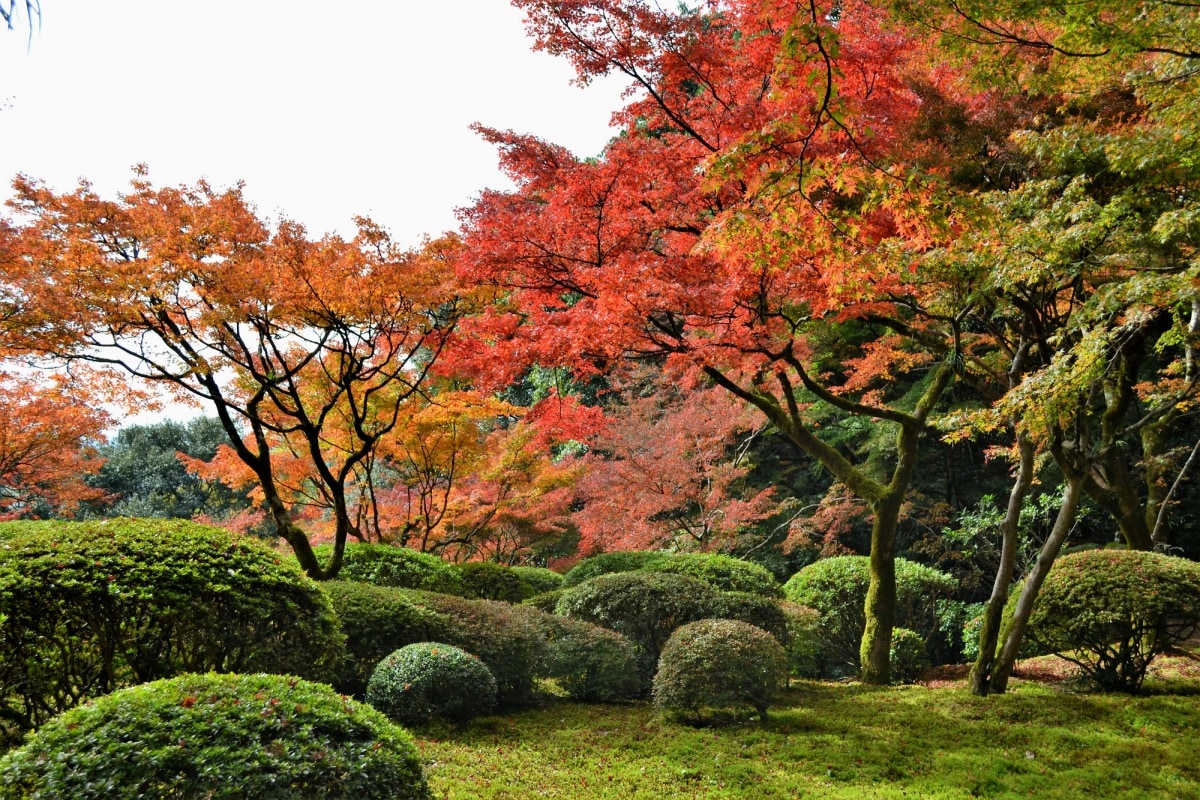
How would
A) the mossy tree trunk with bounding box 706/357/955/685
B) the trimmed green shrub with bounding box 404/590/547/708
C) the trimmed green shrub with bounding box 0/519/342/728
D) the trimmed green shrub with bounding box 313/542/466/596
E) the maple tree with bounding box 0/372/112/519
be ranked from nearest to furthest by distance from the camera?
the trimmed green shrub with bounding box 0/519/342/728, the trimmed green shrub with bounding box 404/590/547/708, the mossy tree trunk with bounding box 706/357/955/685, the trimmed green shrub with bounding box 313/542/466/596, the maple tree with bounding box 0/372/112/519

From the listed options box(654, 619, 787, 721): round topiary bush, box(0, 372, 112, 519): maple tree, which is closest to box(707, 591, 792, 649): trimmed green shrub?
box(654, 619, 787, 721): round topiary bush

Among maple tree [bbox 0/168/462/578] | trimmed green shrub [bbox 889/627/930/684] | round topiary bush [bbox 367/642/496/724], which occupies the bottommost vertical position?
trimmed green shrub [bbox 889/627/930/684]

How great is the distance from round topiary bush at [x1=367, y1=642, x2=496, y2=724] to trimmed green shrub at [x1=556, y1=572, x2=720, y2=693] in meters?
1.85

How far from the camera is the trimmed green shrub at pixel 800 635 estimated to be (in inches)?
309

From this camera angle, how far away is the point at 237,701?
9.53 ft

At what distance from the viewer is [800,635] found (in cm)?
809

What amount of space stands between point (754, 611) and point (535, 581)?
4.47 meters

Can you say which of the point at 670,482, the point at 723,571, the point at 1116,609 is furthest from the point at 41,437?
the point at 1116,609

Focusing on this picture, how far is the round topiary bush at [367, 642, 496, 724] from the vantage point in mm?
5469

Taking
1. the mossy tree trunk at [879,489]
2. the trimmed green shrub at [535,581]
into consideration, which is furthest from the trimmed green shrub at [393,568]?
the mossy tree trunk at [879,489]

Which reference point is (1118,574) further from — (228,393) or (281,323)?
(228,393)

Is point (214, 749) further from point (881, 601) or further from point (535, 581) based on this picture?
point (535, 581)

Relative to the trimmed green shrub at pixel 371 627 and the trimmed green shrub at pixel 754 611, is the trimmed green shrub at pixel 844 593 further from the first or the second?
the trimmed green shrub at pixel 371 627

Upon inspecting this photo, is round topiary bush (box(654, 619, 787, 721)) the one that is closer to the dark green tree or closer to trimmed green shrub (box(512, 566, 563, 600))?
trimmed green shrub (box(512, 566, 563, 600))
